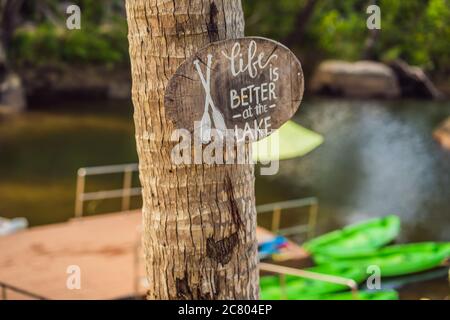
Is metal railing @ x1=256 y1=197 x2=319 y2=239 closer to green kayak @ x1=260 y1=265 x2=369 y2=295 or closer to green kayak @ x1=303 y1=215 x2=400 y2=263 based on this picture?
green kayak @ x1=303 y1=215 x2=400 y2=263

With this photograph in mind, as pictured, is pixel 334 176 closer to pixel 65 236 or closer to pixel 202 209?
pixel 65 236

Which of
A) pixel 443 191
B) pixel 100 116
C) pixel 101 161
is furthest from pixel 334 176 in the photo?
pixel 100 116

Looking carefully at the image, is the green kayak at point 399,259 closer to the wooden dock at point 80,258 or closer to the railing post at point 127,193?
the wooden dock at point 80,258

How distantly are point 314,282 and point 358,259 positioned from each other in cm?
117

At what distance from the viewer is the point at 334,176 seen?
14859 mm

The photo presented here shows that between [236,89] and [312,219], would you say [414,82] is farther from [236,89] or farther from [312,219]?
[236,89]

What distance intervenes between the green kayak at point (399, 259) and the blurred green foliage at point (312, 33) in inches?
459

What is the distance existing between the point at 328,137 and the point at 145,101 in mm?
15932

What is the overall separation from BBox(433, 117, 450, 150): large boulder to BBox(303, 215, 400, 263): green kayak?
6512 millimetres

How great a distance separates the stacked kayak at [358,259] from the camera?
27.9ft

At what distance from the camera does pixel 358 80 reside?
2380 centimetres

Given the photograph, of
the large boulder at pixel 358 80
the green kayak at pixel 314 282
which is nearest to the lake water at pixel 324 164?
the green kayak at pixel 314 282

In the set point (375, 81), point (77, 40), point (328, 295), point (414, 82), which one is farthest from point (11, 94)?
point (328, 295)

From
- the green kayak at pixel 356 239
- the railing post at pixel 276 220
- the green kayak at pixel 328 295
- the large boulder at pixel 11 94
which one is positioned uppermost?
the large boulder at pixel 11 94
